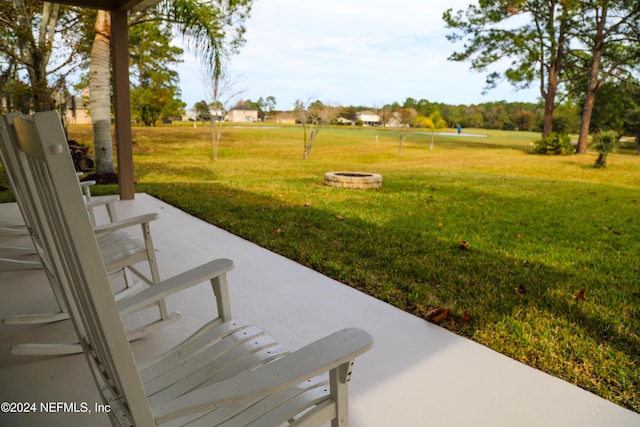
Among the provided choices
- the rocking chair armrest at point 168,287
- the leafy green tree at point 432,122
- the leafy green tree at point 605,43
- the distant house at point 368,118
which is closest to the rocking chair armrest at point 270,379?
the rocking chair armrest at point 168,287

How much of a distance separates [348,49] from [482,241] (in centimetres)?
3985

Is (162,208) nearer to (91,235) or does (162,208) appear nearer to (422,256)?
(422,256)

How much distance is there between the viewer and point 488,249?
3742 millimetres

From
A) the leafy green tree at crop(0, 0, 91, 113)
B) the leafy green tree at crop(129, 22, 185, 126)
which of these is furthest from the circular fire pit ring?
the leafy green tree at crop(129, 22, 185, 126)

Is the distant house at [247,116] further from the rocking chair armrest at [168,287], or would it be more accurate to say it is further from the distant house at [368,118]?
the rocking chair armrest at [168,287]

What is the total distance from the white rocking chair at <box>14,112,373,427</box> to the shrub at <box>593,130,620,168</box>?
11628mm

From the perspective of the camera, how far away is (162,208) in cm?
510

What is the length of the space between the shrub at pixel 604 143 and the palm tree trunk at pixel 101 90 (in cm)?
1079

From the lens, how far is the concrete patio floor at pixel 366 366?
5.12ft

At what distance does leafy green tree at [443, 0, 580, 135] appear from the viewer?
14984 mm

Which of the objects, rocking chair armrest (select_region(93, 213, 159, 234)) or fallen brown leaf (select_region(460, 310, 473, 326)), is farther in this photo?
fallen brown leaf (select_region(460, 310, 473, 326))

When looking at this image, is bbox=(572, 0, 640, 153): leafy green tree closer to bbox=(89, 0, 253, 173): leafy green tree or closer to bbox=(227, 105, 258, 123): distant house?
bbox=(89, 0, 253, 173): leafy green tree

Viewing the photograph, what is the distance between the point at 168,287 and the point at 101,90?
24.8ft

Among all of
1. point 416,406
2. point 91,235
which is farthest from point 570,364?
point 91,235
